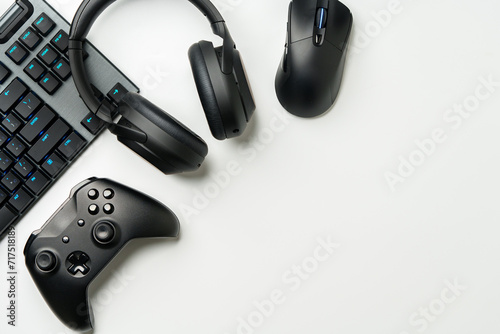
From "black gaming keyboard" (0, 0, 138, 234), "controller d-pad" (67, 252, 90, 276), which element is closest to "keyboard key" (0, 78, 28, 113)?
"black gaming keyboard" (0, 0, 138, 234)

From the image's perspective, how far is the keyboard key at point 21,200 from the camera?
0.68 m

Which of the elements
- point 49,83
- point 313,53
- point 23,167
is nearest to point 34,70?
point 49,83

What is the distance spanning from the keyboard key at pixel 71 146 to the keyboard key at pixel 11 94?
79 mm

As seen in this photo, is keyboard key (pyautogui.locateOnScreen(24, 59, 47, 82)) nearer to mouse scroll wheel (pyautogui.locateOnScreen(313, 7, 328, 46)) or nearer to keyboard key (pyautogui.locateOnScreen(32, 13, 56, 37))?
keyboard key (pyautogui.locateOnScreen(32, 13, 56, 37))

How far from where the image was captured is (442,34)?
745 millimetres

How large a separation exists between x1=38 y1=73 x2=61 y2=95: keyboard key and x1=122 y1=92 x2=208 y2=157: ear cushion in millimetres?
99

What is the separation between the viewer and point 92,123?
684 mm

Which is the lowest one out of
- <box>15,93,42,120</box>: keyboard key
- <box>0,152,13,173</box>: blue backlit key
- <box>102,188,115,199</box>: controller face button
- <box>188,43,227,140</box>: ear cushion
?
<box>0,152,13,173</box>: blue backlit key

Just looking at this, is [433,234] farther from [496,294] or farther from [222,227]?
[222,227]

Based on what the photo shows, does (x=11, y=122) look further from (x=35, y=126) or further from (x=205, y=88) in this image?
(x=205, y=88)

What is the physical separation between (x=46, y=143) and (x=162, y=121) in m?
0.16

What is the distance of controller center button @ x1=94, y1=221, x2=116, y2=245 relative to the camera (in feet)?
2.15

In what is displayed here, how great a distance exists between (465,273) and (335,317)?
0.20m

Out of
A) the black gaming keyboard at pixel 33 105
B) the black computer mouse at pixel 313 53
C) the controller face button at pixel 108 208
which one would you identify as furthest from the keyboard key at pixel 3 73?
the black computer mouse at pixel 313 53
